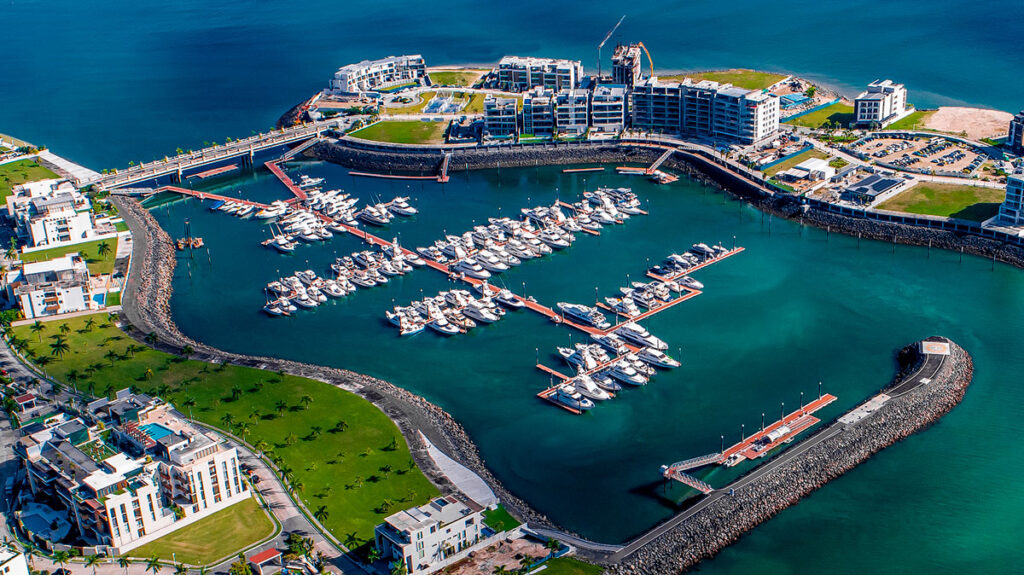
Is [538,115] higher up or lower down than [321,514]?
higher up

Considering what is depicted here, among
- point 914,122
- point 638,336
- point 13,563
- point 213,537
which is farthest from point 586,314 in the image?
point 914,122

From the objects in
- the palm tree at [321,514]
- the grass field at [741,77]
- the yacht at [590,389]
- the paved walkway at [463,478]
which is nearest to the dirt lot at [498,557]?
the paved walkway at [463,478]

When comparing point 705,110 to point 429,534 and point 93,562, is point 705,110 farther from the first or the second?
point 93,562

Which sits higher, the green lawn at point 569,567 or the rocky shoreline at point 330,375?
the rocky shoreline at point 330,375

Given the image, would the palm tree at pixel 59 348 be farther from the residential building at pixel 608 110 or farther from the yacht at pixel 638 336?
the residential building at pixel 608 110

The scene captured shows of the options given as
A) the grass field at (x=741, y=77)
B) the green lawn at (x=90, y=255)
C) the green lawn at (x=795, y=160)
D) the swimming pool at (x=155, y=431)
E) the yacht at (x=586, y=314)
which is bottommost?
the yacht at (x=586, y=314)
